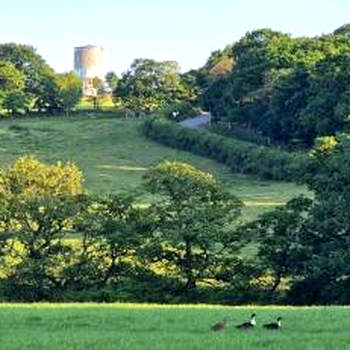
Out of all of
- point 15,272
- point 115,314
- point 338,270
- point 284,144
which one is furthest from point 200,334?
point 284,144

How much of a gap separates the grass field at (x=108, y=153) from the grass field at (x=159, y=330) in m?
29.8

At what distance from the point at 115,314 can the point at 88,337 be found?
13.8 feet

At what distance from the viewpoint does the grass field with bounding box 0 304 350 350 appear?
621 inches

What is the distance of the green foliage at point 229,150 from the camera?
70.6m

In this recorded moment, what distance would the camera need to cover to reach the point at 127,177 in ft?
237

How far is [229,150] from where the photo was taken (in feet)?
264

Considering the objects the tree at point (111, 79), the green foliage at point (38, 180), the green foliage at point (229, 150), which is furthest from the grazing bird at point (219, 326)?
the tree at point (111, 79)

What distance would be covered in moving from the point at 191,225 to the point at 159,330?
1541cm

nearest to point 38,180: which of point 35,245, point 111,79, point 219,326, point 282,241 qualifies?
point 35,245

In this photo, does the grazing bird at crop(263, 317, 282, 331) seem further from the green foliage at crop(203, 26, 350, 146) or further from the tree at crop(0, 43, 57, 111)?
the tree at crop(0, 43, 57, 111)

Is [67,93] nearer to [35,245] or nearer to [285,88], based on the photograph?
[285,88]

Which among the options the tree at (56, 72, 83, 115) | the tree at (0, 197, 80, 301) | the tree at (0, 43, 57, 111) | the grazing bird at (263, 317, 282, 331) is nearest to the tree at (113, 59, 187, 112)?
the tree at (56, 72, 83, 115)

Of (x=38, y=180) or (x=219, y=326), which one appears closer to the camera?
(x=219, y=326)

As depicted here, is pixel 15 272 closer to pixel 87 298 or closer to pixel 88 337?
pixel 87 298
